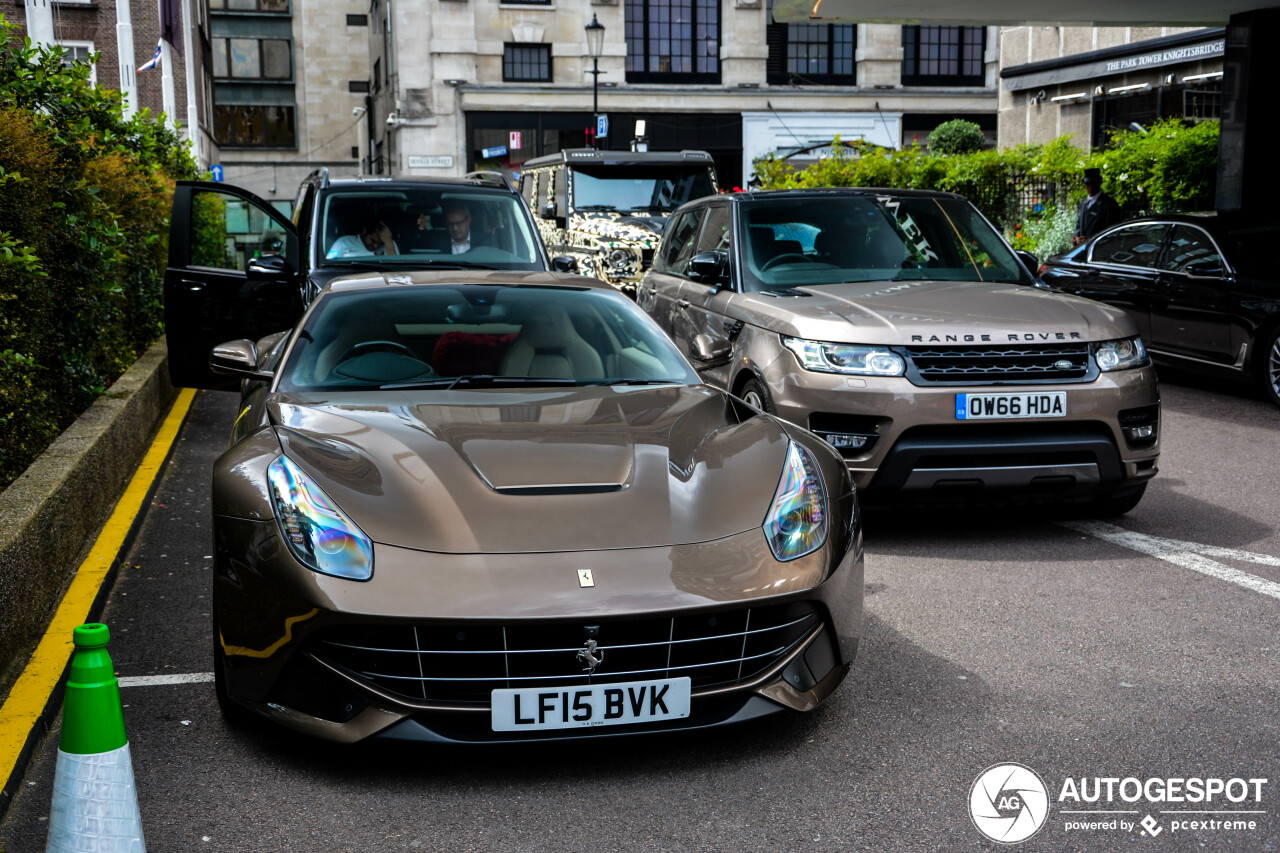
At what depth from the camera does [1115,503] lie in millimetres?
6547

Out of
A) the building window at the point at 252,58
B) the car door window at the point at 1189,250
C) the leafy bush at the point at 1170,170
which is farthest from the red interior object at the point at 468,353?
the building window at the point at 252,58

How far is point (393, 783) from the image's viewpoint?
3443 mm

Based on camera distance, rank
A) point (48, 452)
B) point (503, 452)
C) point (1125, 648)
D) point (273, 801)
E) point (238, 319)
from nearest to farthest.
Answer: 1. point (273, 801)
2. point (503, 452)
3. point (1125, 648)
4. point (48, 452)
5. point (238, 319)

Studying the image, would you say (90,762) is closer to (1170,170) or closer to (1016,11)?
(1170,170)

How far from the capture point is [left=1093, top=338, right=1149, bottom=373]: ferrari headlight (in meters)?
6.13

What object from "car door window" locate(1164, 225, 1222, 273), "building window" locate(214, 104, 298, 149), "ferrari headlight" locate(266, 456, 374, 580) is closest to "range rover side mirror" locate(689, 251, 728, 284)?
"ferrari headlight" locate(266, 456, 374, 580)

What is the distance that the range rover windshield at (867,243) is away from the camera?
7.36m

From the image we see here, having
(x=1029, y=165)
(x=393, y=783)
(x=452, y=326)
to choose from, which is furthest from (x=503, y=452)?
(x=1029, y=165)

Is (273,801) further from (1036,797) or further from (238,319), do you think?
(238,319)

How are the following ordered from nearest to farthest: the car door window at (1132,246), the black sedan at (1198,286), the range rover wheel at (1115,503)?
the range rover wheel at (1115,503) < the black sedan at (1198,286) < the car door window at (1132,246)

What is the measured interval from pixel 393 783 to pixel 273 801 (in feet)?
1.02

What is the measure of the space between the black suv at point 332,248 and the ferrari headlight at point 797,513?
515 centimetres

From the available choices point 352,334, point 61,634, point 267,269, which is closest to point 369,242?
point 267,269

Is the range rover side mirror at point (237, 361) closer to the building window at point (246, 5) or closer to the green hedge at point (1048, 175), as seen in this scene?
the green hedge at point (1048, 175)
